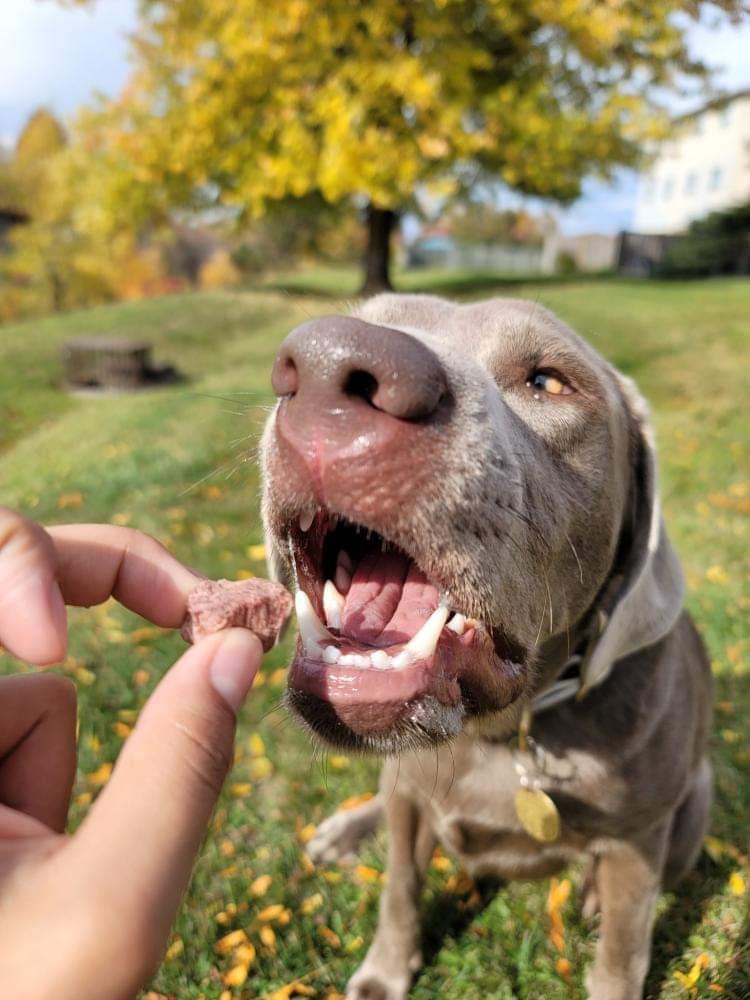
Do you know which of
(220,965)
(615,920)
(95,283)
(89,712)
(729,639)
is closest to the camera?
(615,920)

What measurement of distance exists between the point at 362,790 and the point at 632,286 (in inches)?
781

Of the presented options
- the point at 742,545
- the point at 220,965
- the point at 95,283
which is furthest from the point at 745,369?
the point at 95,283

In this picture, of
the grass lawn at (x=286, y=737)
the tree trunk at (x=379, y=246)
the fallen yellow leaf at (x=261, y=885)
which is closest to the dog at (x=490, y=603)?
the grass lawn at (x=286, y=737)

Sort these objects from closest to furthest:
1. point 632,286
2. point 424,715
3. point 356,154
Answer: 1. point 424,715
2. point 356,154
3. point 632,286

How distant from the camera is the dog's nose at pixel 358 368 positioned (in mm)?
1354

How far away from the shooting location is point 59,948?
3.10 ft

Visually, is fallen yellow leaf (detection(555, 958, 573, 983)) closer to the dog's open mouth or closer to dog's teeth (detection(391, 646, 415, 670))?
the dog's open mouth

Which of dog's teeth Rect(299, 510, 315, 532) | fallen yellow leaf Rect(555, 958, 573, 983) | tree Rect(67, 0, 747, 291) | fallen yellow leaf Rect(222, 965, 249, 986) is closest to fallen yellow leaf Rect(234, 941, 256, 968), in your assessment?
fallen yellow leaf Rect(222, 965, 249, 986)

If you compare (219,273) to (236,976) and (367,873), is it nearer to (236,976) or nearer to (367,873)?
(367,873)

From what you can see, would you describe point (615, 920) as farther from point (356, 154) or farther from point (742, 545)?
point (356, 154)

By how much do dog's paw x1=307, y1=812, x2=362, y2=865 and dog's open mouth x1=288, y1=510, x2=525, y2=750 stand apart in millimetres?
1586

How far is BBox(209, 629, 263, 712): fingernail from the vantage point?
4.14 ft

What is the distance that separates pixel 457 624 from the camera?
1.72 metres

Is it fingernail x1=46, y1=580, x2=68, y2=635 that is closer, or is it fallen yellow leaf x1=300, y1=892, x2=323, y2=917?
fingernail x1=46, y1=580, x2=68, y2=635
